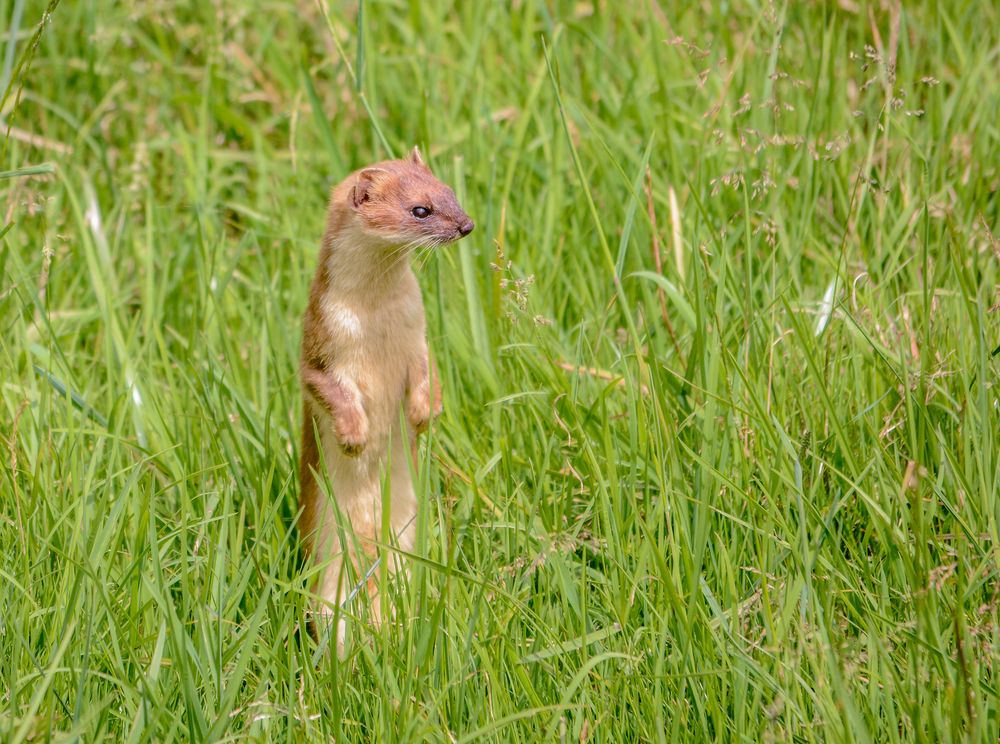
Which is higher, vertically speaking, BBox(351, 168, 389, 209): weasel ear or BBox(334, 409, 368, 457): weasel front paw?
BBox(351, 168, 389, 209): weasel ear

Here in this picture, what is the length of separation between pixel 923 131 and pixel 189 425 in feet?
9.91

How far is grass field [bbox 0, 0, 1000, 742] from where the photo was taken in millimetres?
2906

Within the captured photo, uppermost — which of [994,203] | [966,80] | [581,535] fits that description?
[966,80]

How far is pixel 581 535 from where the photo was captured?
3.62m

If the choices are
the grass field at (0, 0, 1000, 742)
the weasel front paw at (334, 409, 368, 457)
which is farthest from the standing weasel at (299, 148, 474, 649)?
the grass field at (0, 0, 1000, 742)

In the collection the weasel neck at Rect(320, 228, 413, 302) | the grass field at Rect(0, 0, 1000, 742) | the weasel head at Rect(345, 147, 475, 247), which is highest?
the weasel head at Rect(345, 147, 475, 247)

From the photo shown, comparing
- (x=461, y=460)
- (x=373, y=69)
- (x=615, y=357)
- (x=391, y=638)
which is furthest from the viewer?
(x=373, y=69)

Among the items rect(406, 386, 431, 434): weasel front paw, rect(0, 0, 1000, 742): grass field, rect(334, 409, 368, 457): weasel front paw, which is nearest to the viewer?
rect(0, 0, 1000, 742): grass field

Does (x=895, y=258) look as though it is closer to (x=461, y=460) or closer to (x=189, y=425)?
(x=461, y=460)

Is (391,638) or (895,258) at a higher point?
(895,258)

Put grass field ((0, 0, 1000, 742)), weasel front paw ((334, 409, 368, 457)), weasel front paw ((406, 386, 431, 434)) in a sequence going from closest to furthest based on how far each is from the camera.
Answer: grass field ((0, 0, 1000, 742)) → weasel front paw ((334, 409, 368, 457)) → weasel front paw ((406, 386, 431, 434))

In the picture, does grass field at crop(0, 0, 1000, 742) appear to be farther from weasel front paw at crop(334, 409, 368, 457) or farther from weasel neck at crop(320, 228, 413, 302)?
weasel front paw at crop(334, 409, 368, 457)

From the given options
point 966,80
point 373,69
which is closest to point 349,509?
point 373,69

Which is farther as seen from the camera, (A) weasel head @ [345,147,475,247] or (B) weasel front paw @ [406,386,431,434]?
(B) weasel front paw @ [406,386,431,434]
